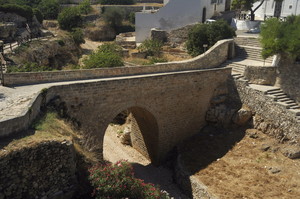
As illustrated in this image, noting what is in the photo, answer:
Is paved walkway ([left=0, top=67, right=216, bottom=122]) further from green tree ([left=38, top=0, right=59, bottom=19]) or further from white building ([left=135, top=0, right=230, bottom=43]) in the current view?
green tree ([left=38, top=0, right=59, bottom=19])

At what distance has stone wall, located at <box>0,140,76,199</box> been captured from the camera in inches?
245

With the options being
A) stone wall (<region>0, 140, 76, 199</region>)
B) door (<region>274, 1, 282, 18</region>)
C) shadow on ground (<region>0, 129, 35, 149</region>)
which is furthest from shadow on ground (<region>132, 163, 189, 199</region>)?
door (<region>274, 1, 282, 18</region>)

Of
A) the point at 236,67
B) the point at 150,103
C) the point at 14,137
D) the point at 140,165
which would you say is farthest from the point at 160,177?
the point at 14,137

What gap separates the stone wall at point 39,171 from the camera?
6.23 metres

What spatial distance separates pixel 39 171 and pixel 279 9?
28488mm

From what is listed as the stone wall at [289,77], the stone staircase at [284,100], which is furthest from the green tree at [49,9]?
the stone staircase at [284,100]

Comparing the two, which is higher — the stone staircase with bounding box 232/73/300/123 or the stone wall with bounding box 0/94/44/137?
the stone wall with bounding box 0/94/44/137

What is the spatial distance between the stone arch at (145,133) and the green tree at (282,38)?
22.2ft

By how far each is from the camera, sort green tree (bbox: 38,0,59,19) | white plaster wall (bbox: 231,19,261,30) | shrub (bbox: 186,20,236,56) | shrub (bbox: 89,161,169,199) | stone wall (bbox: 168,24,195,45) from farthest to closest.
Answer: green tree (bbox: 38,0,59,19) < white plaster wall (bbox: 231,19,261,30) < stone wall (bbox: 168,24,195,45) < shrub (bbox: 186,20,236,56) < shrub (bbox: 89,161,169,199)

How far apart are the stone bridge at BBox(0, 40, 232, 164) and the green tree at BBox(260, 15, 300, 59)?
2435 mm

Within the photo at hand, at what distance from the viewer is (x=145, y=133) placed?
14.7 m

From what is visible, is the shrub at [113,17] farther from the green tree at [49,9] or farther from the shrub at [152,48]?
the shrub at [152,48]

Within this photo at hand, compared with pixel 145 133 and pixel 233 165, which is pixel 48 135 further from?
pixel 233 165

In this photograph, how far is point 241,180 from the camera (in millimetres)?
11070
